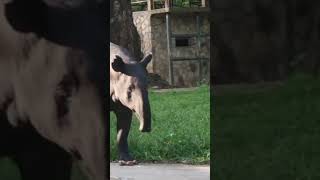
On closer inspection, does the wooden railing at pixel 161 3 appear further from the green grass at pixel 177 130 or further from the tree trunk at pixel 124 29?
the green grass at pixel 177 130

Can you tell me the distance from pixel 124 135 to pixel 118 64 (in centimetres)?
48

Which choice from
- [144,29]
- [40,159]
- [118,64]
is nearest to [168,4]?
[144,29]

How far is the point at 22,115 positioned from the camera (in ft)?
13.3

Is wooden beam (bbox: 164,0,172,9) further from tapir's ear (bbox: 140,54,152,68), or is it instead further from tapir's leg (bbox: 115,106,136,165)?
tapir's leg (bbox: 115,106,136,165)

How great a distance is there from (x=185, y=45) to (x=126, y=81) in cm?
47

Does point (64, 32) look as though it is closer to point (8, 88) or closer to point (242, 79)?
point (8, 88)

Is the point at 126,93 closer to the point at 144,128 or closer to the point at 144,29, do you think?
the point at 144,128

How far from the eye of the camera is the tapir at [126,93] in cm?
408

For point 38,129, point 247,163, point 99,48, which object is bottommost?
point 247,163

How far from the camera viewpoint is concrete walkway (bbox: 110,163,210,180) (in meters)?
4.03

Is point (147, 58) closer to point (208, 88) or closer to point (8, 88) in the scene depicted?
point (208, 88)

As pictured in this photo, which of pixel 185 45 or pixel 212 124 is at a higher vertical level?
pixel 185 45

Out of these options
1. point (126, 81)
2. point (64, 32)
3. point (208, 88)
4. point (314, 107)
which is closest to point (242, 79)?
point (208, 88)

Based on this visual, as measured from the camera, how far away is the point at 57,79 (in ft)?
13.2
